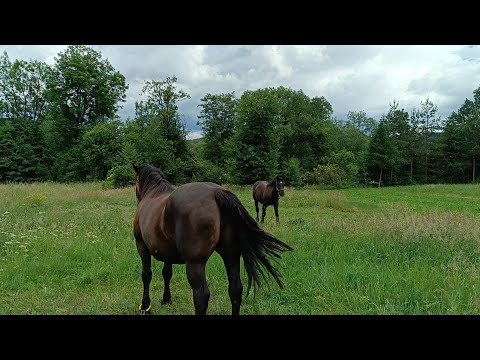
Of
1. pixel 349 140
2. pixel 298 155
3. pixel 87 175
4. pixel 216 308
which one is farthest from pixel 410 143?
pixel 216 308

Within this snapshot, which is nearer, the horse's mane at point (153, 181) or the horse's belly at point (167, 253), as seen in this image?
the horse's belly at point (167, 253)

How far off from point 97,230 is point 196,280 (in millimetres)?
6136

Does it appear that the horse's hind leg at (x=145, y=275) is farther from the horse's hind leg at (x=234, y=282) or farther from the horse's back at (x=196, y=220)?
the horse's hind leg at (x=234, y=282)

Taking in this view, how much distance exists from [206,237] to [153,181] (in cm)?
189

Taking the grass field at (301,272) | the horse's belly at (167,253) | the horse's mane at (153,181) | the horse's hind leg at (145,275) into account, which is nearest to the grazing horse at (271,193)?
the grass field at (301,272)

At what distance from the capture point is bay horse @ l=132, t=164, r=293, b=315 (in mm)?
3744

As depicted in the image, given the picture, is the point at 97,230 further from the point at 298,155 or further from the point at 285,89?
the point at 285,89

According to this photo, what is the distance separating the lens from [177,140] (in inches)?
1384

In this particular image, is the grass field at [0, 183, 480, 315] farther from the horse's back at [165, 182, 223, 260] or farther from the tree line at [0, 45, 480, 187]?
the tree line at [0, 45, 480, 187]

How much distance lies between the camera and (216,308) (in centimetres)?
459

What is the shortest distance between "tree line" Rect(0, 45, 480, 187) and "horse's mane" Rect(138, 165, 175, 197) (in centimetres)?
2072

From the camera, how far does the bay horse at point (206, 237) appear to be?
3744 mm

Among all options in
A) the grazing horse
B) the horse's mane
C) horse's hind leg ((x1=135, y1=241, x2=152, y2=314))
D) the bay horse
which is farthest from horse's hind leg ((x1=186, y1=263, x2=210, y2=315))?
the grazing horse

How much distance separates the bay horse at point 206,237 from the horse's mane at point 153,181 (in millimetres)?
649
